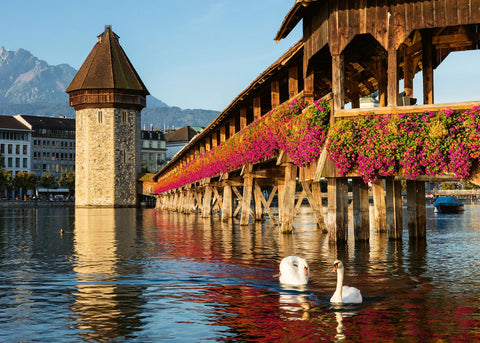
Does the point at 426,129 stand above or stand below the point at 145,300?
above

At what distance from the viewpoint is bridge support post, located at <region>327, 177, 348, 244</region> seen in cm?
1767

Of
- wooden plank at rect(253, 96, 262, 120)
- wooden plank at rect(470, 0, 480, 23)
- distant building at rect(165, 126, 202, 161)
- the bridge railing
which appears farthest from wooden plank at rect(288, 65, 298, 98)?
distant building at rect(165, 126, 202, 161)

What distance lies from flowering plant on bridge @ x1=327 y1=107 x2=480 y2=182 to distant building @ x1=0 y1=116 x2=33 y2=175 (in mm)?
132340

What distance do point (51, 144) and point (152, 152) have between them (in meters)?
24.6

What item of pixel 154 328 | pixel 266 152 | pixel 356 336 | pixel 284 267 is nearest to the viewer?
pixel 356 336

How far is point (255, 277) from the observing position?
518 inches

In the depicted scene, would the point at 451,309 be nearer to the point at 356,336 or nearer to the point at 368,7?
the point at 356,336

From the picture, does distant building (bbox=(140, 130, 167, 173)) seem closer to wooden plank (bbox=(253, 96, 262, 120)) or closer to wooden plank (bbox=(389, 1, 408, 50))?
wooden plank (bbox=(253, 96, 262, 120))

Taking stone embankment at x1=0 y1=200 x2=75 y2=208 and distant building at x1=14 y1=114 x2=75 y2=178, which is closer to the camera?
stone embankment at x1=0 y1=200 x2=75 y2=208

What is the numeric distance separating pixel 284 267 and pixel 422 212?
1032 cm

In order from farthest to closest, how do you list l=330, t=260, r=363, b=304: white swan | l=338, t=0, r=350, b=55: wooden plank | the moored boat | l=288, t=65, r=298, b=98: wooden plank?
the moored boat → l=288, t=65, r=298, b=98: wooden plank → l=338, t=0, r=350, b=55: wooden plank → l=330, t=260, r=363, b=304: white swan

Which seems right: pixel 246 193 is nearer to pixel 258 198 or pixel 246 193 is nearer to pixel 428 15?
pixel 258 198

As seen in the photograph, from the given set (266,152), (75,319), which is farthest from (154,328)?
(266,152)

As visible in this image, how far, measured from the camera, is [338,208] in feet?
58.1
